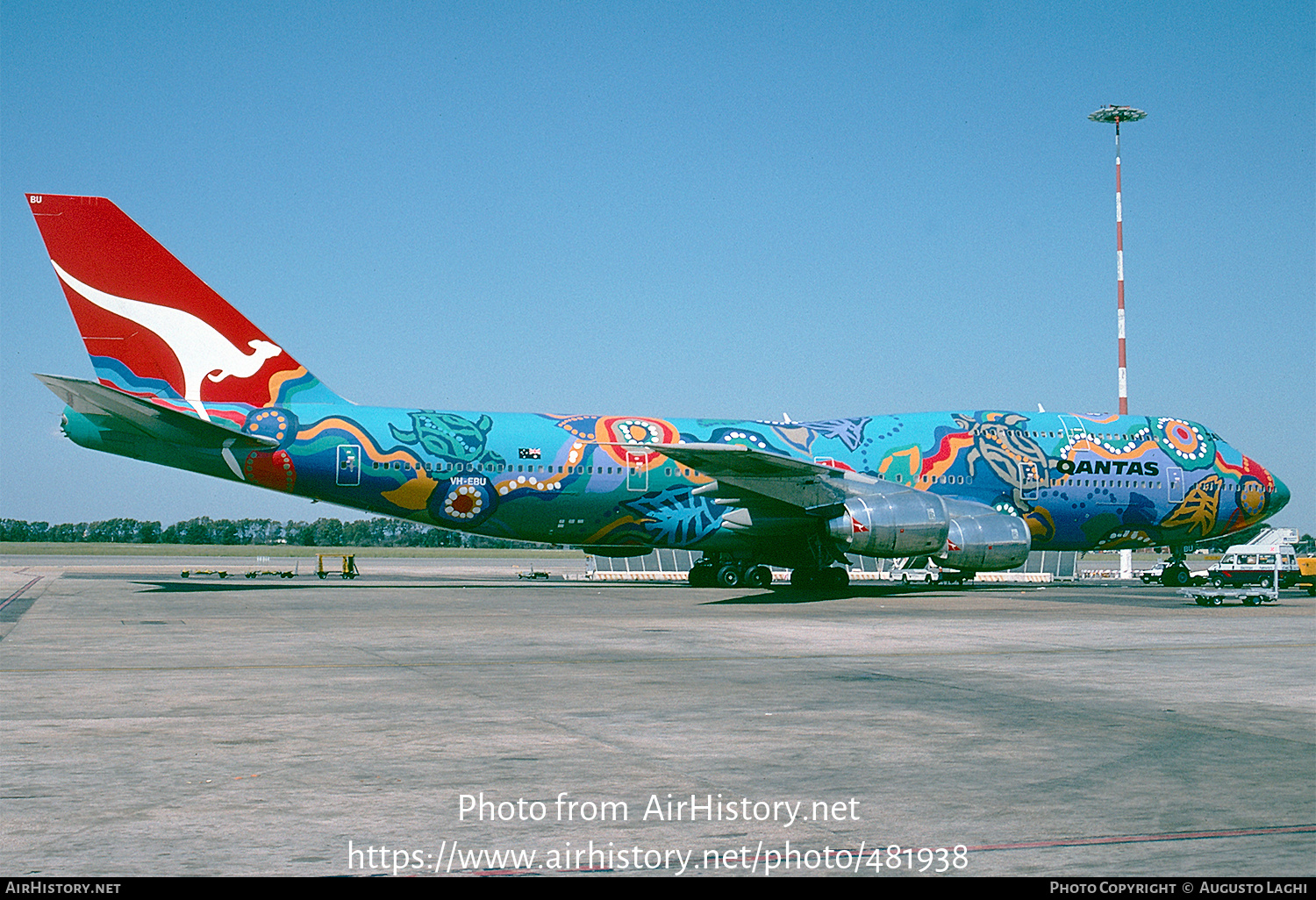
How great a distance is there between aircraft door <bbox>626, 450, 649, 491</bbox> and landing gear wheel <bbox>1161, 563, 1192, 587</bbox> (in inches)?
694

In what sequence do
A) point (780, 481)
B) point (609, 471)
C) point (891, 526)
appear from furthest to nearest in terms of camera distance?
1. point (609, 471)
2. point (780, 481)
3. point (891, 526)

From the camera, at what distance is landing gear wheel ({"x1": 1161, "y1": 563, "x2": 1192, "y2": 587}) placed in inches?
1403

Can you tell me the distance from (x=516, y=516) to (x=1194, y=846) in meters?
25.3

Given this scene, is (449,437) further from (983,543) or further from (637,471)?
(983,543)

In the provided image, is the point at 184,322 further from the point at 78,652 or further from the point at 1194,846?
the point at 1194,846

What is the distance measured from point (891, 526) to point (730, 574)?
7.43m

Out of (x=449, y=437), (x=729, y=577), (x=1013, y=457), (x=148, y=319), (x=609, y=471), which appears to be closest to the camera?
(x=148, y=319)

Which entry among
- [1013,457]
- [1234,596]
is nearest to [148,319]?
[1013,457]

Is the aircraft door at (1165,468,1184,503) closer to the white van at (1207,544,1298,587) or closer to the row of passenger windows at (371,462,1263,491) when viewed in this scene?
the row of passenger windows at (371,462,1263,491)

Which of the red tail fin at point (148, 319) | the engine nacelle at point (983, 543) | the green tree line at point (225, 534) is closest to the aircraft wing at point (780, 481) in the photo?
the engine nacelle at point (983, 543)

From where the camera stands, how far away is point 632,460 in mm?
30594

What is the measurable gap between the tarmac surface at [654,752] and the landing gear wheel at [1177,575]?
1914 centimetres

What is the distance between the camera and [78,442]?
27188 mm

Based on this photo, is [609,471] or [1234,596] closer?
[1234,596]
